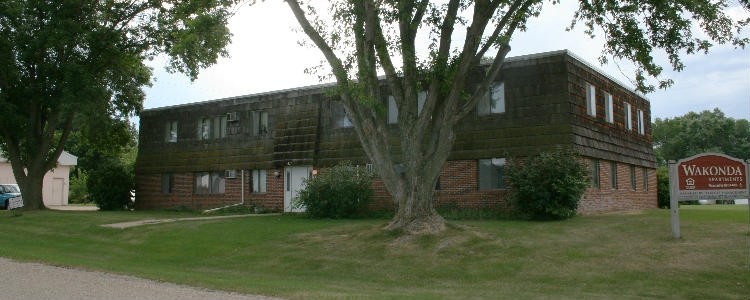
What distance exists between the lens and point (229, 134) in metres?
30.3

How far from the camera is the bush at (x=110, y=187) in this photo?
33062mm

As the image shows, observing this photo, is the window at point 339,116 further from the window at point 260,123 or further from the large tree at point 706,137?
the large tree at point 706,137

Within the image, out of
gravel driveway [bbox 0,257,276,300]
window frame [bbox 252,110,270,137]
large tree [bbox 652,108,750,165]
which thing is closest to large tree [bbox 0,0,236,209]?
window frame [bbox 252,110,270,137]

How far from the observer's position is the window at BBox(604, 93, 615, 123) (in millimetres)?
24359

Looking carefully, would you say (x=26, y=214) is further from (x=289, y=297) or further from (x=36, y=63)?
(x=289, y=297)

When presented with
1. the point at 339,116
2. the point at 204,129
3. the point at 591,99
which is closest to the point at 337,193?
the point at 339,116

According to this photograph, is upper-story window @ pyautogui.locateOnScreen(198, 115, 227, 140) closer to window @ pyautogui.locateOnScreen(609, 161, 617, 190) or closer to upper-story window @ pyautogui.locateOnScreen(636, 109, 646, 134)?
window @ pyautogui.locateOnScreen(609, 161, 617, 190)

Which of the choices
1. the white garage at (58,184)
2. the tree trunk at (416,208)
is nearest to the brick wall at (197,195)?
the tree trunk at (416,208)

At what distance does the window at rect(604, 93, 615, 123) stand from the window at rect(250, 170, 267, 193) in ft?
44.9

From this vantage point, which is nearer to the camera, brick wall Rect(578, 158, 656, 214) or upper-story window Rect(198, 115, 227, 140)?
brick wall Rect(578, 158, 656, 214)

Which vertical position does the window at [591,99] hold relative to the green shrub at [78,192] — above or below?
above

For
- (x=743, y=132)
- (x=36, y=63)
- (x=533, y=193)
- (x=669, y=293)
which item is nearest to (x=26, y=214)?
(x=36, y=63)

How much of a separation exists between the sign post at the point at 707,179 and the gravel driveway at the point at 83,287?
31.7ft

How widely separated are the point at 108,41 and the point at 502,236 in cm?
1937
